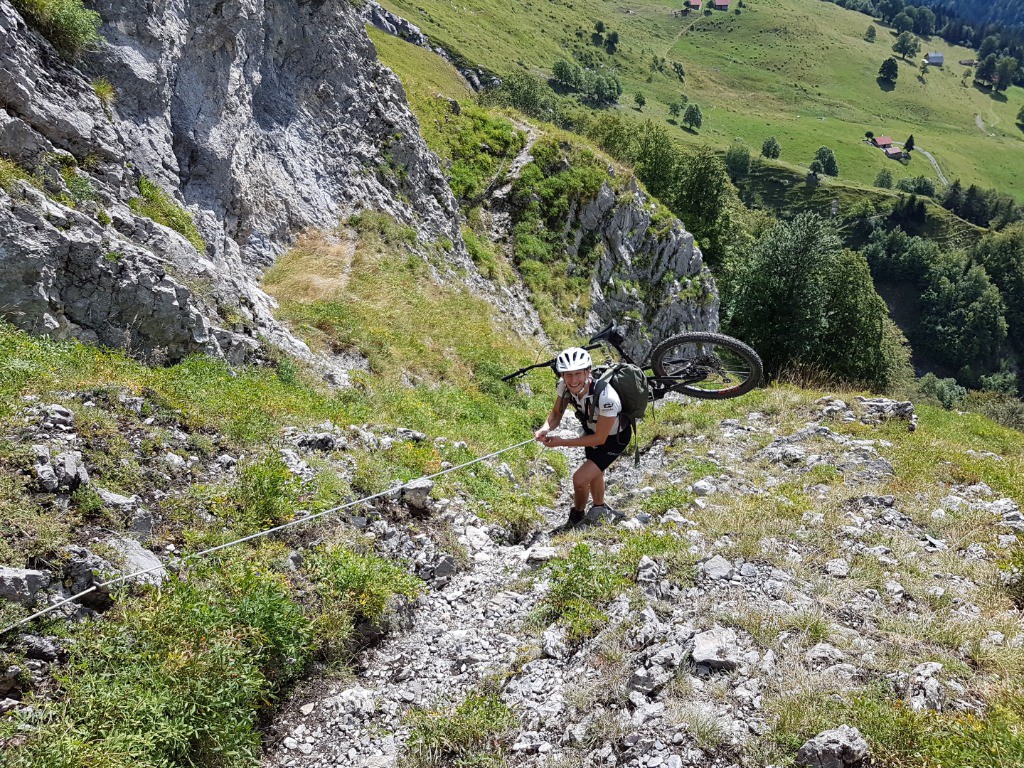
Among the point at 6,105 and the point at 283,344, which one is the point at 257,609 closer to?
the point at 283,344

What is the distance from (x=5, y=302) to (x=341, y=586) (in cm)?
751

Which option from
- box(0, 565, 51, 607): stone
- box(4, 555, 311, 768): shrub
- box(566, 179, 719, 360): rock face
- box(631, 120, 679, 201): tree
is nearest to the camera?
box(4, 555, 311, 768): shrub

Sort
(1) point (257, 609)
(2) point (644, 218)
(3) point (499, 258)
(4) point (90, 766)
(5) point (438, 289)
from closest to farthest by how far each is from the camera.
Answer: (4) point (90, 766)
(1) point (257, 609)
(5) point (438, 289)
(3) point (499, 258)
(2) point (644, 218)

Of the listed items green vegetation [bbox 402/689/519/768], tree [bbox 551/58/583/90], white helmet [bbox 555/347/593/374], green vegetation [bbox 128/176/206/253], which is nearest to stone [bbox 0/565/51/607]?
green vegetation [bbox 402/689/519/768]

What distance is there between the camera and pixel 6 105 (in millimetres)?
10641

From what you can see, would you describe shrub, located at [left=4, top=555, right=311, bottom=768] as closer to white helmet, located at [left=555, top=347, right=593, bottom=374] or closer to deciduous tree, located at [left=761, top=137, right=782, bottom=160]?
white helmet, located at [left=555, top=347, right=593, bottom=374]

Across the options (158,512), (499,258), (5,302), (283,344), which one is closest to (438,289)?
(499,258)

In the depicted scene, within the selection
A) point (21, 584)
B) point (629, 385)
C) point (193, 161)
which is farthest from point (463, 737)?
point (193, 161)

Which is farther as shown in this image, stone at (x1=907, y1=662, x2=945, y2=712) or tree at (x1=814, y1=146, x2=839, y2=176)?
tree at (x1=814, y1=146, x2=839, y2=176)

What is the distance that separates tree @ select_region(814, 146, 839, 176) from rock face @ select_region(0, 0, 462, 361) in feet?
583

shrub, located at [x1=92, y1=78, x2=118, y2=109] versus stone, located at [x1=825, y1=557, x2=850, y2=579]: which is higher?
shrub, located at [x1=92, y1=78, x2=118, y2=109]

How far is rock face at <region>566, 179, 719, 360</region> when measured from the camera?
31031 mm

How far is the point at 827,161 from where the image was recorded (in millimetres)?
165375

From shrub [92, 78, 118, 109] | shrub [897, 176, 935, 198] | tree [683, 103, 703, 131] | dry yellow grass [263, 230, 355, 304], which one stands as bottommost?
dry yellow grass [263, 230, 355, 304]
